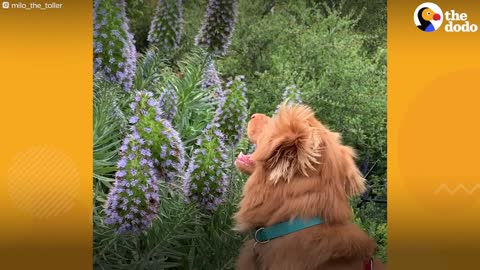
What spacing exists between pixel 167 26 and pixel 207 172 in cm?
88

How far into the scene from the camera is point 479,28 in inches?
150

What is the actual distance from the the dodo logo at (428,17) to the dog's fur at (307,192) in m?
1.14

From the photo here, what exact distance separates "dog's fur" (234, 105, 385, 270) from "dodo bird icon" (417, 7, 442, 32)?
115 cm

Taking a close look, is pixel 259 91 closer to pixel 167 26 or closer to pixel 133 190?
pixel 167 26

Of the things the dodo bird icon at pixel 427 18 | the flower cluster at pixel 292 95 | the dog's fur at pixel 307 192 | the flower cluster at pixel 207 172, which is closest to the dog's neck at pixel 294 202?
the dog's fur at pixel 307 192

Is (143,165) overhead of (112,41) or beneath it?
beneath

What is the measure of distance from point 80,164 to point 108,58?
1.99 ft

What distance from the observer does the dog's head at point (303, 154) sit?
2926mm

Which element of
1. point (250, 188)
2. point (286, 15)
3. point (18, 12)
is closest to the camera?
point (250, 188)

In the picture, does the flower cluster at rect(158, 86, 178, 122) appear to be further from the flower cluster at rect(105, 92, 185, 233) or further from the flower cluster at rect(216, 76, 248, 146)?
the flower cluster at rect(216, 76, 248, 146)

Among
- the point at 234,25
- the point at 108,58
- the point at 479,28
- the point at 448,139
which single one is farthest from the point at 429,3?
the point at 108,58

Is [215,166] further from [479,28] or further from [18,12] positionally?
[479,28]

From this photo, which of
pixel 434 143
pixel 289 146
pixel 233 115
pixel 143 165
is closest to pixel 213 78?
pixel 233 115

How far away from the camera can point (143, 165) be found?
3629mm
